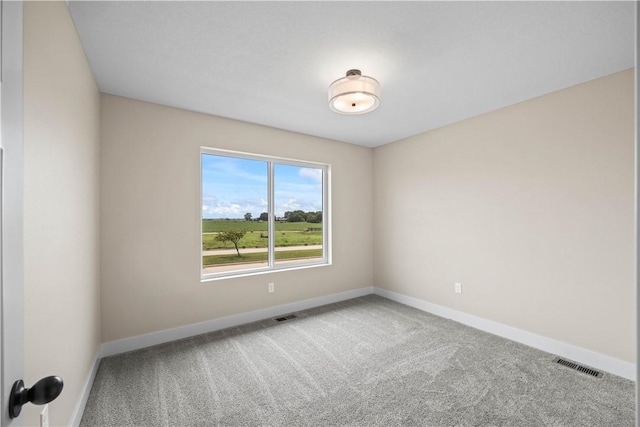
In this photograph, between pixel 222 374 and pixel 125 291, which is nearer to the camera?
pixel 222 374

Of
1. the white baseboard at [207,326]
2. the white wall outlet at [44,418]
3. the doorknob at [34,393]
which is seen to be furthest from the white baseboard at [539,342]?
the white wall outlet at [44,418]

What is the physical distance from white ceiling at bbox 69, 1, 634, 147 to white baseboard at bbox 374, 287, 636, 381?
243 centimetres

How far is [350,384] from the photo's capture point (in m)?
2.27

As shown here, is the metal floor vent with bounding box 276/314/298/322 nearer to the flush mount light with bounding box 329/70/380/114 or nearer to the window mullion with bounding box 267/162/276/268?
the window mullion with bounding box 267/162/276/268

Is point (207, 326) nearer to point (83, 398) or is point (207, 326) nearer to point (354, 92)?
point (83, 398)

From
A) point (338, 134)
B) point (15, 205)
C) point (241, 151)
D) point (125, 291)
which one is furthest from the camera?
point (338, 134)

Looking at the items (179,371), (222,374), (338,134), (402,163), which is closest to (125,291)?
(179,371)

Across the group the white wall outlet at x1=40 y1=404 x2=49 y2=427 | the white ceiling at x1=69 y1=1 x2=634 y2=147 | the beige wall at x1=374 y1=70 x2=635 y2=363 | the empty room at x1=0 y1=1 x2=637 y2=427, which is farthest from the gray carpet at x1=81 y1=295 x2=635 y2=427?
the white ceiling at x1=69 y1=1 x2=634 y2=147

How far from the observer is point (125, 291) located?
2791 mm

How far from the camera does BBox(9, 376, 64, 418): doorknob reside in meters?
0.66

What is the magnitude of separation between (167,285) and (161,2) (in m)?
2.53

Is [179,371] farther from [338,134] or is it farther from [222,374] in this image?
[338,134]

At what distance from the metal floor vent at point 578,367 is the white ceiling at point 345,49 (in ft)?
8.32

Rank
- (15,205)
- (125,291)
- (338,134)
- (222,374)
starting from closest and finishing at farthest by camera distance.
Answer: (15,205) < (222,374) < (125,291) < (338,134)
